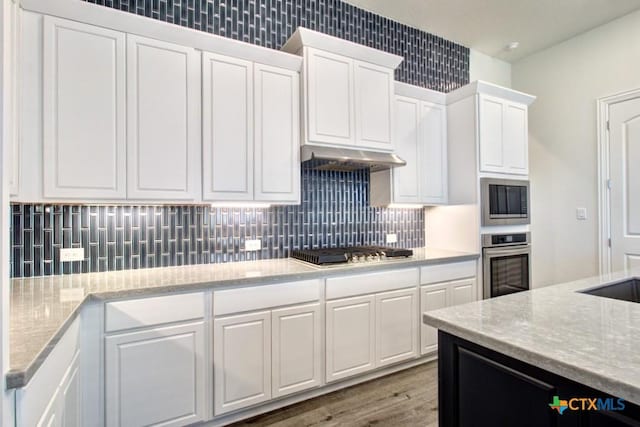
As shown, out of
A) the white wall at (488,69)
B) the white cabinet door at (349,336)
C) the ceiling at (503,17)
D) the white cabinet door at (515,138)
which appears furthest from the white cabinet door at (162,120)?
the white wall at (488,69)

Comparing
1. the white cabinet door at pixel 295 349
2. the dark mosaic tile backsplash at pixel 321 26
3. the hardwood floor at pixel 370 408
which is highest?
the dark mosaic tile backsplash at pixel 321 26

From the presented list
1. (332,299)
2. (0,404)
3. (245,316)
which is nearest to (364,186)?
(332,299)

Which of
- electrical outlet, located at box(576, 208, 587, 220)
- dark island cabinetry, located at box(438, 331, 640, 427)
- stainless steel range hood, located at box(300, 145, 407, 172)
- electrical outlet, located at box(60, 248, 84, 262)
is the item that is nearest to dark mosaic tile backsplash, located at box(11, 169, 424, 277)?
electrical outlet, located at box(60, 248, 84, 262)

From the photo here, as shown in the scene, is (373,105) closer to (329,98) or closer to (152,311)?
(329,98)

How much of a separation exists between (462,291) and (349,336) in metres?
1.22

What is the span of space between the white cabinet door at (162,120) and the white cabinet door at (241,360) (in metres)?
0.85

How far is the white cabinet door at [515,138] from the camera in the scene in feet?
10.7

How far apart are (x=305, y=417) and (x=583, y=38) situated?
4.50 metres

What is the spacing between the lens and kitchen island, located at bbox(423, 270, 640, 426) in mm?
783

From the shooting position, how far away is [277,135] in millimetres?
2410

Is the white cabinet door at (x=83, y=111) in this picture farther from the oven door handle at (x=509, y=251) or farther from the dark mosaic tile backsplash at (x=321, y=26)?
the oven door handle at (x=509, y=251)

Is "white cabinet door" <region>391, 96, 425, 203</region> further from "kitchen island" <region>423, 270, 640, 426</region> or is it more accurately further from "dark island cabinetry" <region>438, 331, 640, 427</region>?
"dark island cabinetry" <region>438, 331, 640, 427</region>

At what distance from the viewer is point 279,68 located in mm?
2408

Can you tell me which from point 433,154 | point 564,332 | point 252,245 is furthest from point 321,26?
point 564,332
